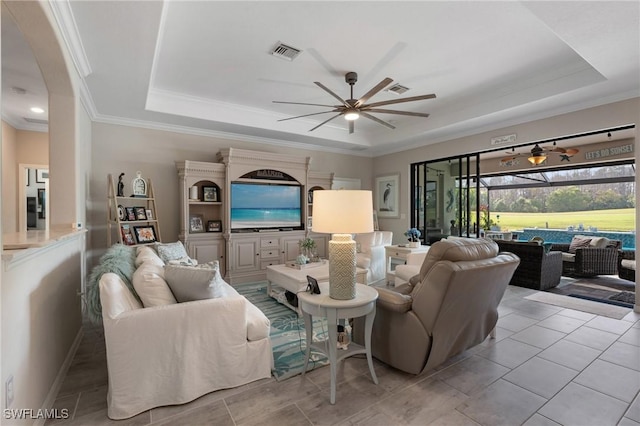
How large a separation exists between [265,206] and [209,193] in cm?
100

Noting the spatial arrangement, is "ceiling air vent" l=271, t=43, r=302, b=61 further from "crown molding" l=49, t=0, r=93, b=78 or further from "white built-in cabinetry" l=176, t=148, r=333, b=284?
"white built-in cabinetry" l=176, t=148, r=333, b=284

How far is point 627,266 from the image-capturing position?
198 inches

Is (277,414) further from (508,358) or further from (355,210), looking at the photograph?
(508,358)

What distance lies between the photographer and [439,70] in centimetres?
374

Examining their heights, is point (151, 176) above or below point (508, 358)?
above

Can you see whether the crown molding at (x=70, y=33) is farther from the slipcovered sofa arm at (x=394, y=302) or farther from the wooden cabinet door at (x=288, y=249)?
the wooden cabinet door at (x=288, y=249)

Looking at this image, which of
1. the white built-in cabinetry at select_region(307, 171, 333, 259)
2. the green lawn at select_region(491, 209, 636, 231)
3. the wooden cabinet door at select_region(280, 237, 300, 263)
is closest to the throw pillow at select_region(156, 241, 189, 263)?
the wooden cabinet door at select_region(280, 237, 300, 263)

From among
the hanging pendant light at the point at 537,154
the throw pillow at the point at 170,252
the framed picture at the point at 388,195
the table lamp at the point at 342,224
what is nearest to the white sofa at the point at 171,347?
the table lamp at the point at 342,224

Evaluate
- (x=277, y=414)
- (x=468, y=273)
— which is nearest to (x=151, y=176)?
(x=277, y=414)

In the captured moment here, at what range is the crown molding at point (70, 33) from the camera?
2213mm

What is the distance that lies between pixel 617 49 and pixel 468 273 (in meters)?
2.62

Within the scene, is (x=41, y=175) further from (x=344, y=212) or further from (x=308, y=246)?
(x=344, y=212)

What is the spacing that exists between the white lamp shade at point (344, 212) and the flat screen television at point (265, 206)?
3392 mm

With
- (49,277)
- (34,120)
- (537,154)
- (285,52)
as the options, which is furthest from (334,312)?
(34,120)
